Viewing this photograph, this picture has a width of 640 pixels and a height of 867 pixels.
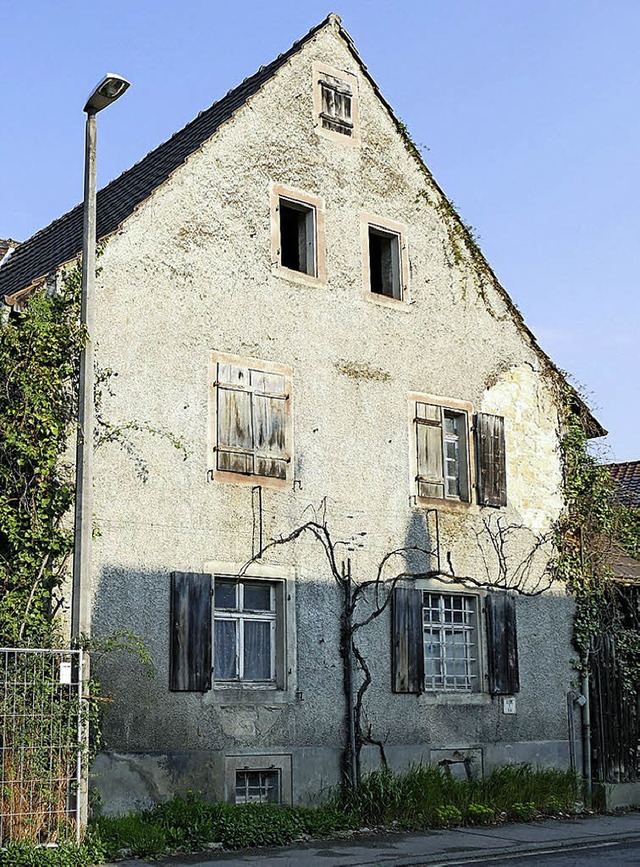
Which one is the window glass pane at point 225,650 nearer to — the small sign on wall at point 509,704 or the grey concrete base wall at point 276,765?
the grey concrete base wall at point 276,765

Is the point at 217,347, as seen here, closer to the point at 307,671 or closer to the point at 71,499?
the point at 71,499

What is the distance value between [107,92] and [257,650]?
6655 millimetres

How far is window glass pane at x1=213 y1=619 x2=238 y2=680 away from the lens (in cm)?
1347

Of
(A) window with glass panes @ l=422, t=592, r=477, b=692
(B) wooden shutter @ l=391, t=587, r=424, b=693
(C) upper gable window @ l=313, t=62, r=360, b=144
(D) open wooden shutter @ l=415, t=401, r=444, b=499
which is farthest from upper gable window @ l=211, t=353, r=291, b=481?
(C) upper gable window @ l=313, t=62, r=360, b=144

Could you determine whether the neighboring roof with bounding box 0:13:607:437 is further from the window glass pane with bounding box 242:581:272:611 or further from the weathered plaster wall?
the window glass pane with bounding box 242:581:272:611

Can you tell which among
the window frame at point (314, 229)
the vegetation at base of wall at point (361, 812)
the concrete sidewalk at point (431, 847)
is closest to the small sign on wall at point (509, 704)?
the vegetation at base of wall at point (361, 812)

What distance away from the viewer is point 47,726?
10.5m

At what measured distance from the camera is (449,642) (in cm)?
1578

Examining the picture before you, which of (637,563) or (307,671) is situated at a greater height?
(637,563)

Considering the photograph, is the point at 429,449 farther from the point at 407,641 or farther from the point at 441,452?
the point at 407,641

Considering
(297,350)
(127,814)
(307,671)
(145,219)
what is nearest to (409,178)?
(297,350)

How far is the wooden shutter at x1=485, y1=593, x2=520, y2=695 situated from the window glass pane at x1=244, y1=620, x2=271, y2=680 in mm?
3519

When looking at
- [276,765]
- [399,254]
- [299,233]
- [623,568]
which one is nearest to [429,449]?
[399,254]

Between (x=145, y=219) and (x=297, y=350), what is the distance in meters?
2.56
